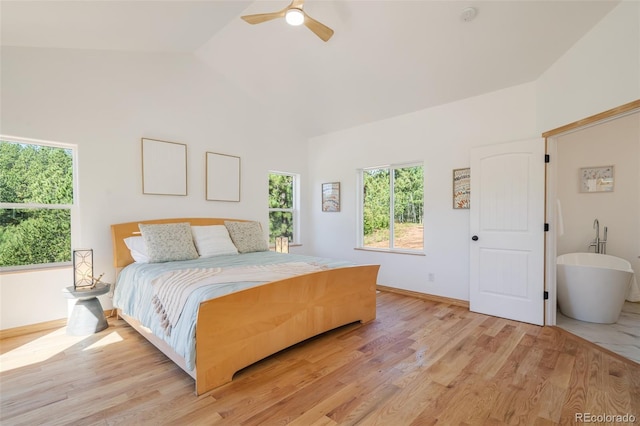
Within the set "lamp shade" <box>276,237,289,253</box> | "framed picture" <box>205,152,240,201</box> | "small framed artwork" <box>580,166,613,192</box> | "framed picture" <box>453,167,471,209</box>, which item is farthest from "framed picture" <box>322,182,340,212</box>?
"small framed artwork" <box>580,166,613,192</box>

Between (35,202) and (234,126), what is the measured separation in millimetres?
2473

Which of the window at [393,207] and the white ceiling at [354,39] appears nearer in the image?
the white ceiling at [354,39]

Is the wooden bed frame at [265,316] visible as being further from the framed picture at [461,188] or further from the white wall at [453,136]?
the framed picture at [461,188]

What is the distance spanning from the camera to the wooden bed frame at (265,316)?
1.93 meters

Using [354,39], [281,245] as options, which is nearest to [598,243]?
[354,39]

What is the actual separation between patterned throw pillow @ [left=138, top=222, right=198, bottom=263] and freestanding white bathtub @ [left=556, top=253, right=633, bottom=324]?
4229 millimetres

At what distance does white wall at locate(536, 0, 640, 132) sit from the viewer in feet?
7.18

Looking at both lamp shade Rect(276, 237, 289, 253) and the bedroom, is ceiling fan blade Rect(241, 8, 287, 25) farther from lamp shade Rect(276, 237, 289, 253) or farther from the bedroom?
lamp shade Rect(276, 237, 289, 253)

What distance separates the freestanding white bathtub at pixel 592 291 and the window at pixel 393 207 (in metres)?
1.64

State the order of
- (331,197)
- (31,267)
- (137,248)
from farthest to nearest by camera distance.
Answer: (331,197), (137,248), (31,267)

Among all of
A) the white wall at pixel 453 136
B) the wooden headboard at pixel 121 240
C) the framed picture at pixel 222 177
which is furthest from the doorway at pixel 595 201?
the wooden headboard at pixel 121 240

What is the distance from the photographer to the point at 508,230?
10.9ft

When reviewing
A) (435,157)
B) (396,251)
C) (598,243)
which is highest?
(435,157)

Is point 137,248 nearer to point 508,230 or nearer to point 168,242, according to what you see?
point 168,242
